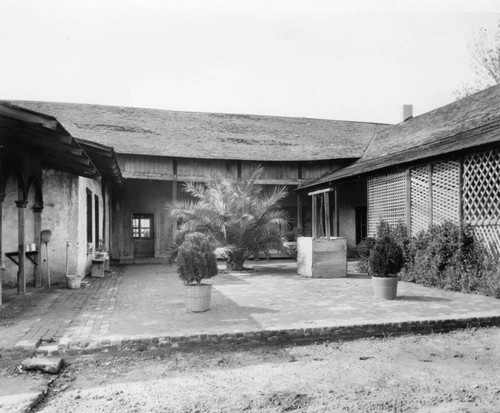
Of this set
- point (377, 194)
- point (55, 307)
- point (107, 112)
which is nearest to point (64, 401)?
point (55, 307)

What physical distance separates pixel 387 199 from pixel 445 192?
2.51 metres

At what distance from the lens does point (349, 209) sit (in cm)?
1870

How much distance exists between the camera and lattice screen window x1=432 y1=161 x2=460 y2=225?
10.1 m

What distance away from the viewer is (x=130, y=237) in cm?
1836

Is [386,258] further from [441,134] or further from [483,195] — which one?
[441,134]

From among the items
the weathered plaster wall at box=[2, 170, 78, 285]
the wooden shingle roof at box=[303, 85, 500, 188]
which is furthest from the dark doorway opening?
the weathered plaster wall at box=[2, 170, 78, 285]

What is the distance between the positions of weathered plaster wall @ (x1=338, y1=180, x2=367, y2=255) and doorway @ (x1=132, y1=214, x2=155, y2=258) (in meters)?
8.02

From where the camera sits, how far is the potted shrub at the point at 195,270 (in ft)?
21.7

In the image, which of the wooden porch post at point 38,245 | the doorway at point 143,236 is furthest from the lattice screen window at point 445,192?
the doorway at point 143,236

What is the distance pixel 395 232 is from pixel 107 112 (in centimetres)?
1520

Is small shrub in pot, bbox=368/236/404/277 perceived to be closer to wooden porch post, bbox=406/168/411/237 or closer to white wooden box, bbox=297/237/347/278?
white wooden box, bbox=297/237/347/278

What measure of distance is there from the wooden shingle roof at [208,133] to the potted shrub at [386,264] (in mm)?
10992

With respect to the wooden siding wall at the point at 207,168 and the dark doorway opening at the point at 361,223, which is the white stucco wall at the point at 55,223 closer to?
the wooden siding wall at the point at 207,168

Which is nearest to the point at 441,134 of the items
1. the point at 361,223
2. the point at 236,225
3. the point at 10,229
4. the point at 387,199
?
the point at 387,199
